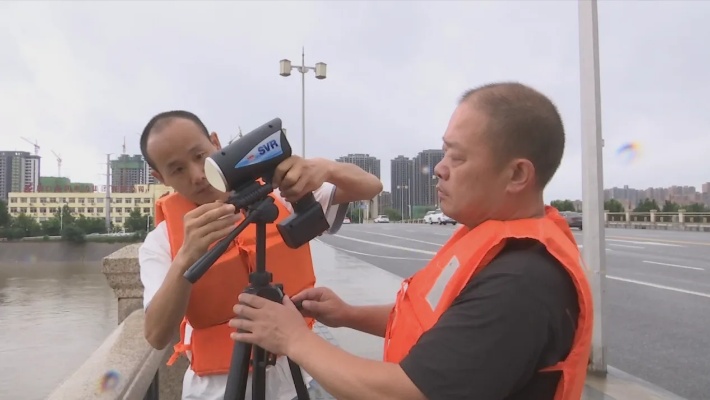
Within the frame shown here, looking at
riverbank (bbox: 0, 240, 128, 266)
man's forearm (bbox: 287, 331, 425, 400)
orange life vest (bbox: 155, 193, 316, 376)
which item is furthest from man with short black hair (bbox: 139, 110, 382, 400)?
riverbank (bbox: 0, 240, 128, 266)

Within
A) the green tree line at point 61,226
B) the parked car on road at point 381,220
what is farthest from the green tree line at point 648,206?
the green tree line at point 61,226

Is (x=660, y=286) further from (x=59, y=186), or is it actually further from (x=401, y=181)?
(x=59, y=186)

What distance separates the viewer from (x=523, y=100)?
3.90 feet

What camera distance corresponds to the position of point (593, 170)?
4.54 m

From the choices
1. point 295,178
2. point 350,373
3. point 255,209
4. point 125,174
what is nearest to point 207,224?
point 255,209

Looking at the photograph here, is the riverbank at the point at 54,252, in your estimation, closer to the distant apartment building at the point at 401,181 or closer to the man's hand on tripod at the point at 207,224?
Answer: the distant apartment building at the point at 401,181

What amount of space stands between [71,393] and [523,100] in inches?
76.4

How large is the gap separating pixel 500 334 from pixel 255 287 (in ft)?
1.84

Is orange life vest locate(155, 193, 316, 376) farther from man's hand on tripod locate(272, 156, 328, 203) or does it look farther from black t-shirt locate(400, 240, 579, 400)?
black t-shirt locate(400, 240, 579, 400)

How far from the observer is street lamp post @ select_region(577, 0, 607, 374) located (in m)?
4.48

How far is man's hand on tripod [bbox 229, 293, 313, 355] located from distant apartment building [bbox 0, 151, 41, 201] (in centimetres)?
11071

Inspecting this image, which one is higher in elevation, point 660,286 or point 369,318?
point 369,318

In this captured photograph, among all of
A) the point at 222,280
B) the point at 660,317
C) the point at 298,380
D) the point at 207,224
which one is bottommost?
the point at 660,317

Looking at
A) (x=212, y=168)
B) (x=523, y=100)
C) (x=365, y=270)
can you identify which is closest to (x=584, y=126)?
(x=523, y=100)
